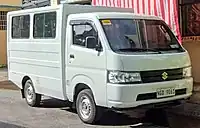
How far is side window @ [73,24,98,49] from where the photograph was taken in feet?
26.0

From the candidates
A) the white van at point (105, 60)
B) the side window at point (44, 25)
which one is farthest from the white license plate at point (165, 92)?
the side window at point (44, 25)

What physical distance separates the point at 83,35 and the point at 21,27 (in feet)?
9.12

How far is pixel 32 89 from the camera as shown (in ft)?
33.6

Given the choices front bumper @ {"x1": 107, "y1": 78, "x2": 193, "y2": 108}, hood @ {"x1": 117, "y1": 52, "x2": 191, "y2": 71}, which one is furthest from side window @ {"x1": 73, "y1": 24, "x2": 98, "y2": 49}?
front bumper @ {"x1": 107, "y1": 78, "x2": 193, "y2": 108}

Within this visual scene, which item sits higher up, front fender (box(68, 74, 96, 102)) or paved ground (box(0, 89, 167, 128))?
front fender (box(68, 74, 96, 102))

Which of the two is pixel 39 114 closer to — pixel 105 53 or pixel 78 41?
pixel 78 41

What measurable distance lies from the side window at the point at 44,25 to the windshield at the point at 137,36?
5.04ft

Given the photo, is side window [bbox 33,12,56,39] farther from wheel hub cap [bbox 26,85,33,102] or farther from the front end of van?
the front end of van

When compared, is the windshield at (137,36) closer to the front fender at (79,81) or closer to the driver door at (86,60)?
the driver door at (86,60)

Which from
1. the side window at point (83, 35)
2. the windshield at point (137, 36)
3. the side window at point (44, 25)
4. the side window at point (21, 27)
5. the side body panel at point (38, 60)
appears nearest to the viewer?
the windshield at point (137, 36)

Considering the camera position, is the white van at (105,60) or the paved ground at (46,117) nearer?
the white van at (105,60)

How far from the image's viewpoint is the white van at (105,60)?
7336mm

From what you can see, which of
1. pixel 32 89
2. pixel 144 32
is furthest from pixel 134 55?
pixel 32 89

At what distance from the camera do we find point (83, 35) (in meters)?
8.27
